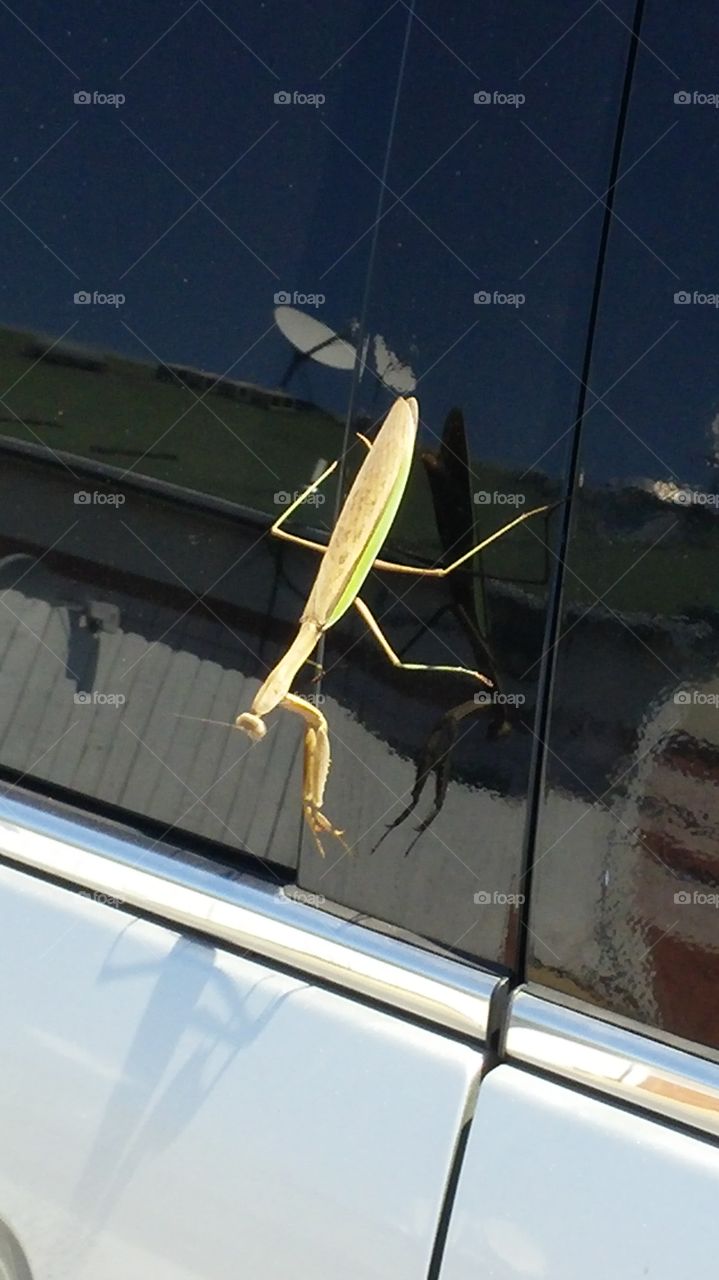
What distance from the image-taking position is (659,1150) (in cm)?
113

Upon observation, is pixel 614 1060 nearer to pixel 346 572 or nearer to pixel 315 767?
pixel 315 767

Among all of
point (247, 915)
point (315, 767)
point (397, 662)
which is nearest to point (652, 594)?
point (397, 662)

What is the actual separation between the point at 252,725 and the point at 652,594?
616 mm

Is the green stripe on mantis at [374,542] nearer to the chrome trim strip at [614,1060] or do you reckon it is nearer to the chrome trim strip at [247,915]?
the chrome trim strip at [247,915]

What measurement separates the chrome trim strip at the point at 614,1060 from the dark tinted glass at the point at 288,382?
0.11 m

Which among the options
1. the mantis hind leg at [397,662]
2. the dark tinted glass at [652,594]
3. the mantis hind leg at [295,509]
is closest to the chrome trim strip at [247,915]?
the dark tinted glass at [652,594]

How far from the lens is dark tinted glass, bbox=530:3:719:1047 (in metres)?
1.20

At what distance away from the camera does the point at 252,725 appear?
145 cm

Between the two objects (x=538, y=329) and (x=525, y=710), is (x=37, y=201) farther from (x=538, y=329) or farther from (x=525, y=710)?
(x=525, y=710)

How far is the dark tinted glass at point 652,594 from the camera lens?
47.3 inches

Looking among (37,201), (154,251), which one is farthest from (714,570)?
(37,201)

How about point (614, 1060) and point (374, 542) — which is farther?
point (374, 542)

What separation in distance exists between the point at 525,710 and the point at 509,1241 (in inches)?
25.2

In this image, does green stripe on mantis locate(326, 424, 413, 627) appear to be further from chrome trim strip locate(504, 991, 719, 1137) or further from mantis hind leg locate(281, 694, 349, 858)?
chrome trim strip locate(504, 991, 719, 1137)
